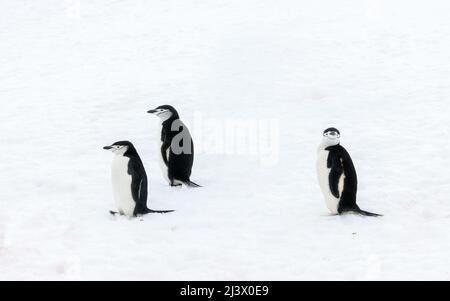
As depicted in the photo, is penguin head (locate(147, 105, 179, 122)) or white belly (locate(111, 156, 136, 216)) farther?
penguin head (locate(147, 105, 179, 122))

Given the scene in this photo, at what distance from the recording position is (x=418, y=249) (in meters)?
6.96

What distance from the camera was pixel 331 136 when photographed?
765 centimetres

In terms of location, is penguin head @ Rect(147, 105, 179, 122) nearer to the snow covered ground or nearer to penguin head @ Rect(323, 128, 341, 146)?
the snow covered ground

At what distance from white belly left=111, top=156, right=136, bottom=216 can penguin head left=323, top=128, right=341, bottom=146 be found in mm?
2329

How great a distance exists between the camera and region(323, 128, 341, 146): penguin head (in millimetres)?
7648

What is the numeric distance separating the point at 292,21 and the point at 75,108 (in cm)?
743

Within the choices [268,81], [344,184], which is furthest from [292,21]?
[344,184]

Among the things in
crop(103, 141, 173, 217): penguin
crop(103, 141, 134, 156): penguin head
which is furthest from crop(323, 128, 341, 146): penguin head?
crop(103, 141, 134, 156): penguin head

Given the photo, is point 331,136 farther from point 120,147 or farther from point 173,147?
point 120,147

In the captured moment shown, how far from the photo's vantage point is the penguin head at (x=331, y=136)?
7648mm

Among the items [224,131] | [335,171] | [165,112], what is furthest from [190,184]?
[224,131]

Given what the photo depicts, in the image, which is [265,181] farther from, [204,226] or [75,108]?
[75,108]

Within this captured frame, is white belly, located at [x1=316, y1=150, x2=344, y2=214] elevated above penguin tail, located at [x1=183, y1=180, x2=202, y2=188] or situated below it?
above

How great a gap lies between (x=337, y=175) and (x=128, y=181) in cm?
241
